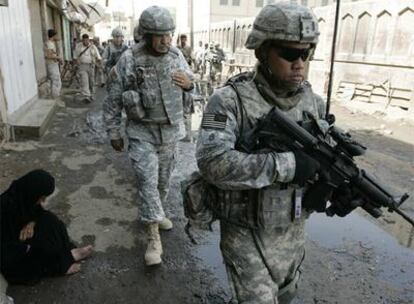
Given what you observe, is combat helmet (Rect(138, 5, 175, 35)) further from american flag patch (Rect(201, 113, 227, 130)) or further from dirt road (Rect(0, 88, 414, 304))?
dirt road (Rect(0, 88, 414, 304))

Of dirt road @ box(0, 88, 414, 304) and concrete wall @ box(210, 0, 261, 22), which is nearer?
dirt road @ box(0, 88, 414, 304)

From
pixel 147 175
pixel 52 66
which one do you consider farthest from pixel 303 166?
pixel 52 66

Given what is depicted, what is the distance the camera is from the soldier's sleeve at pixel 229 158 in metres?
1.50

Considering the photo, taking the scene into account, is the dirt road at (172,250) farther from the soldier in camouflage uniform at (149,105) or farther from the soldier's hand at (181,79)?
the soldier's hand at (181,79)

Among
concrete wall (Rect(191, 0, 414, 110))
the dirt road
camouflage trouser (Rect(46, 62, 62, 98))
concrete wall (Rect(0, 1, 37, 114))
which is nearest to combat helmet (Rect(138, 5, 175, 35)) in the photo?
the dirt road

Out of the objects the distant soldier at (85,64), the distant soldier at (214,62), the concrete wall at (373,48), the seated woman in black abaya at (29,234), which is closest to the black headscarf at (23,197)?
the seated woman in black abaya at (29,234)

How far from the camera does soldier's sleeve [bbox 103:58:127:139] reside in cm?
288

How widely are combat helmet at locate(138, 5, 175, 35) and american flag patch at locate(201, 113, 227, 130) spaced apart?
4.41ft

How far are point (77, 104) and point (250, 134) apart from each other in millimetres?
8888

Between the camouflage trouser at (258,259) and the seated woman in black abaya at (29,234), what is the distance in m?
1.37

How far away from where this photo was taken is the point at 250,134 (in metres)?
1.62

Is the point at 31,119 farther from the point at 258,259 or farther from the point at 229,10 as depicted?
the point at 229,10

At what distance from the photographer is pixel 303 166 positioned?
4.91 ft

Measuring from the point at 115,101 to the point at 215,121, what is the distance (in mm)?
1533
